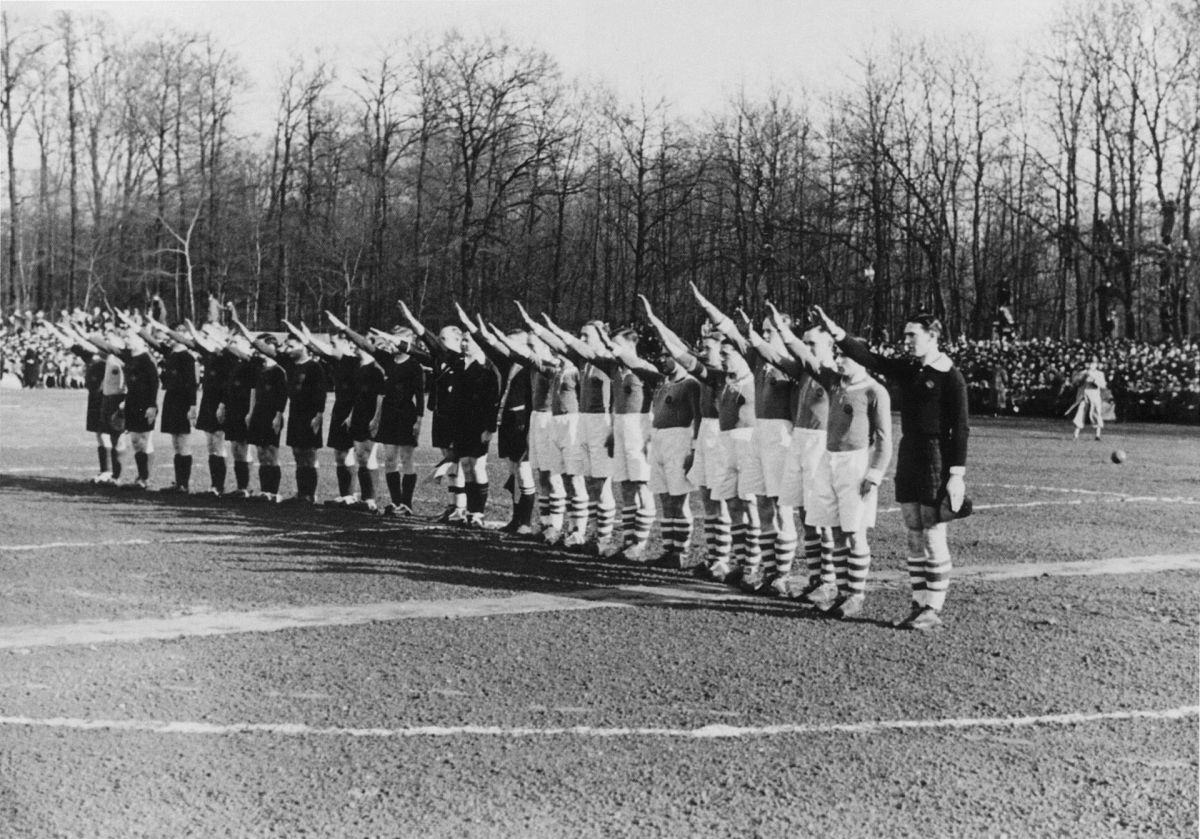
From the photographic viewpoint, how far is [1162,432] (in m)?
32.2

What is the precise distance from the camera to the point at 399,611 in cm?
A: 955

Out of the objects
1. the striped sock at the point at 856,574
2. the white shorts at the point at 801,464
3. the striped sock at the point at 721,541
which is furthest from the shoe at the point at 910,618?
the striped sock at the point at 721,541

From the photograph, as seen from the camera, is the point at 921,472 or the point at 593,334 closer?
the point at 921,472

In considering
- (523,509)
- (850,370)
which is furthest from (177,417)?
(850,370)

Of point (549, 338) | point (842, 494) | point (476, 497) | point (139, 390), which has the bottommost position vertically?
point (476, 497)

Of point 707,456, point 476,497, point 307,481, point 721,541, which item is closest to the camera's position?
point 707,456

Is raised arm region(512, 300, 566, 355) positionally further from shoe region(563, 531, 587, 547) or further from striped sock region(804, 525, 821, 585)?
striped sock region(804, 525, 821, 585)

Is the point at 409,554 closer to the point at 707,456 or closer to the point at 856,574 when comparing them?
the point at 707,456

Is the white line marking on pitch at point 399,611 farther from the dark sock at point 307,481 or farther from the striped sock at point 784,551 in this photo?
the dark sock at point 307,481

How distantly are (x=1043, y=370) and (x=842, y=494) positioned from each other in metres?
31.5

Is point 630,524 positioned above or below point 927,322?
below

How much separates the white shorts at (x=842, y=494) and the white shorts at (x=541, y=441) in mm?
3851

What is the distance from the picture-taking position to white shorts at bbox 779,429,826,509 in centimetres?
995

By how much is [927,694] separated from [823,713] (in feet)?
2.67
